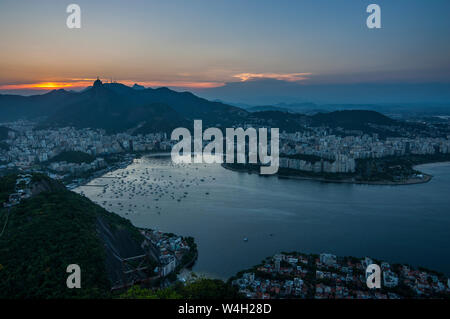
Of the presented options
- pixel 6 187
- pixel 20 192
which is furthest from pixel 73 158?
pixel 20 192

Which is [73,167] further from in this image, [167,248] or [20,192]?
[167,248]

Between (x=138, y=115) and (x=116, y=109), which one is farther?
(x=116, y=109)

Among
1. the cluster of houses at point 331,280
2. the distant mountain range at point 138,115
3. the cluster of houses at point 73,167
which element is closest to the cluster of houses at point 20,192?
the cluster of houses at point 331,280

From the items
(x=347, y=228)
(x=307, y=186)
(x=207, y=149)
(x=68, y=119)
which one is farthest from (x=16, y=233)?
Result: (x=68, y=119)

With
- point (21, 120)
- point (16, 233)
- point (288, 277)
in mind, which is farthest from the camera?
point (21, 120)

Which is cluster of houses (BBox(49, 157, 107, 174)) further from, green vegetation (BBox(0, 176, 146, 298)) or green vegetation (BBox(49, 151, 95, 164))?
green vegetation (BBox(0, 176, 146, 298))

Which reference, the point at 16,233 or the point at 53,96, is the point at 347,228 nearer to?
the point at 16,233

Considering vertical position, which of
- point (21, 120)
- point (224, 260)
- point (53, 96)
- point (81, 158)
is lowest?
point (224, 260)
